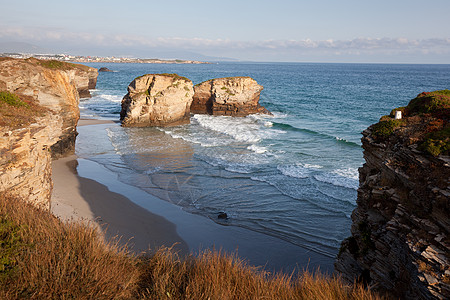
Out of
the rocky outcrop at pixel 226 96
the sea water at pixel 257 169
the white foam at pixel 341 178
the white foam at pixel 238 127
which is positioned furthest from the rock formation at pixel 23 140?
the rocky outcrop at pixel 226 96

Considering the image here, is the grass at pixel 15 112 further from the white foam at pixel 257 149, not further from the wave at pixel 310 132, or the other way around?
the wave at pixel 310 132

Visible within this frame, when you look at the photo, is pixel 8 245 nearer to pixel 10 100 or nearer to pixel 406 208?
pixel 10 100

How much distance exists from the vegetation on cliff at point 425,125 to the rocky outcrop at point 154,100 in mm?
28264

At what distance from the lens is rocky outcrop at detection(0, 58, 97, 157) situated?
16.9 metres

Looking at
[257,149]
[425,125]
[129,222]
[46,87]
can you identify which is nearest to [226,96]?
[257,149]

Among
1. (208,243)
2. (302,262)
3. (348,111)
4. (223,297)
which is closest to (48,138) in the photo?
(208,243)

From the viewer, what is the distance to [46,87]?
19031 millimetres

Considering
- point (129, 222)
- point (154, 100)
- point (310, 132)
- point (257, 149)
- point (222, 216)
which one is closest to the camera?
point (129, 222)

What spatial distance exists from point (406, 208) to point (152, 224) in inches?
393

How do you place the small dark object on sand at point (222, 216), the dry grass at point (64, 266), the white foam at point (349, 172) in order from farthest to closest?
1. the white foam at point (349, 172)
2. the small dark object on sand at point (222, 216)
3. the dry grass at point (64, 266)

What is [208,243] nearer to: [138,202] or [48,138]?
[138,202]

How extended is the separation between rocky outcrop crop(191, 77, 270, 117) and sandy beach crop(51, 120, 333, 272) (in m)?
25.9

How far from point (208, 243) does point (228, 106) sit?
32567 mm

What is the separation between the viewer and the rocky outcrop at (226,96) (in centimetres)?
4350
